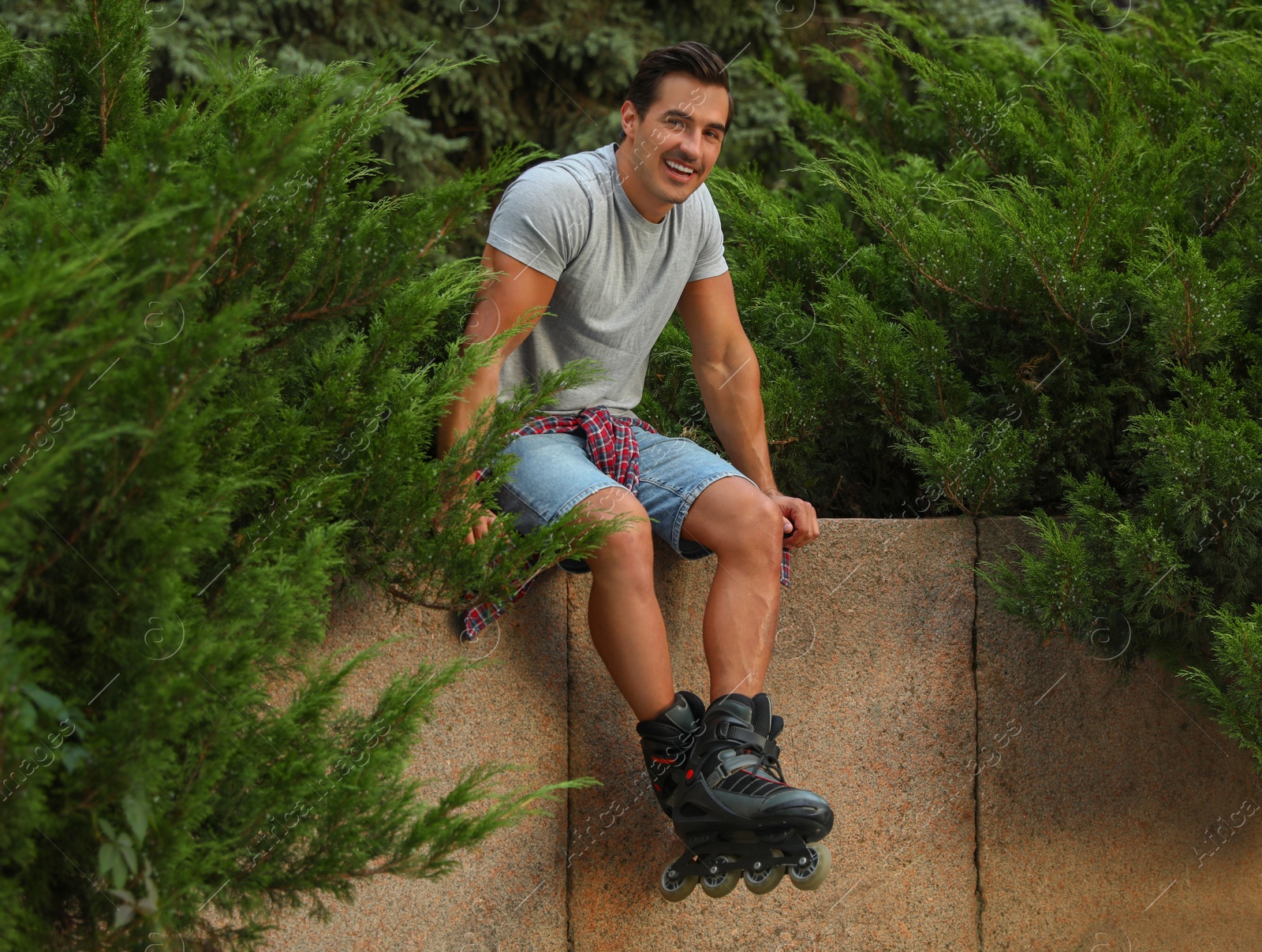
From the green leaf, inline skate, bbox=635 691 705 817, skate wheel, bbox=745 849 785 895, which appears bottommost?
skate wheel, bbox=745 849 785 895

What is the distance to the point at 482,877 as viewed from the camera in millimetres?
2867

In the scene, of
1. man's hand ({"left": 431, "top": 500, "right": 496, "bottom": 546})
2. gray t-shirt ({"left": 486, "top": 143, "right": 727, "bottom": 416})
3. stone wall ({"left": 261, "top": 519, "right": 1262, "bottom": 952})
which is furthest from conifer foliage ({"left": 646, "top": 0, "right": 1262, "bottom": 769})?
man's hand ({"left": 431, "top": 500, "right": 496, "bottom": 546})

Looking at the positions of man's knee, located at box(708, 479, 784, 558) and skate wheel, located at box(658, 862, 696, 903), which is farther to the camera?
man's knee, located at box(708, 479, 784, 558)

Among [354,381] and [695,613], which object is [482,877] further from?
[354,381]

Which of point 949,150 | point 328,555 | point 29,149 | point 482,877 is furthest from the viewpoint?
point 949,150

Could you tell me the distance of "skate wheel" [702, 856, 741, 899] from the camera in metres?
2.65

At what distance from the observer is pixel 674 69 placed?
309 cm

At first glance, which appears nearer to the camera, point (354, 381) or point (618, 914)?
point (354, 381)

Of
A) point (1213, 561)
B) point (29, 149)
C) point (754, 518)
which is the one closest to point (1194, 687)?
point (1213, 561)

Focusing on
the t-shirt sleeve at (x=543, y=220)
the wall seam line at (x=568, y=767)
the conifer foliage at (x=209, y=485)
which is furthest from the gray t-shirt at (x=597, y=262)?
the wall seam line at (x=568, y=767)

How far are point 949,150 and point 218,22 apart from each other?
Answer: 4249mm

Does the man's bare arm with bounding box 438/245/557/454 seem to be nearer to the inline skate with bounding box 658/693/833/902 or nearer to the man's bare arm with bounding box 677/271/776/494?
the man's bare arm with bounding box 677/271/776/494

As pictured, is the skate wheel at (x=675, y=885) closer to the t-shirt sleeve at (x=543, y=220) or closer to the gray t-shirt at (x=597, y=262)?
the gray t-shirt at (x=597, y=262)

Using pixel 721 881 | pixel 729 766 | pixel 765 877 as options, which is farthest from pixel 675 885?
pixel 729 766
